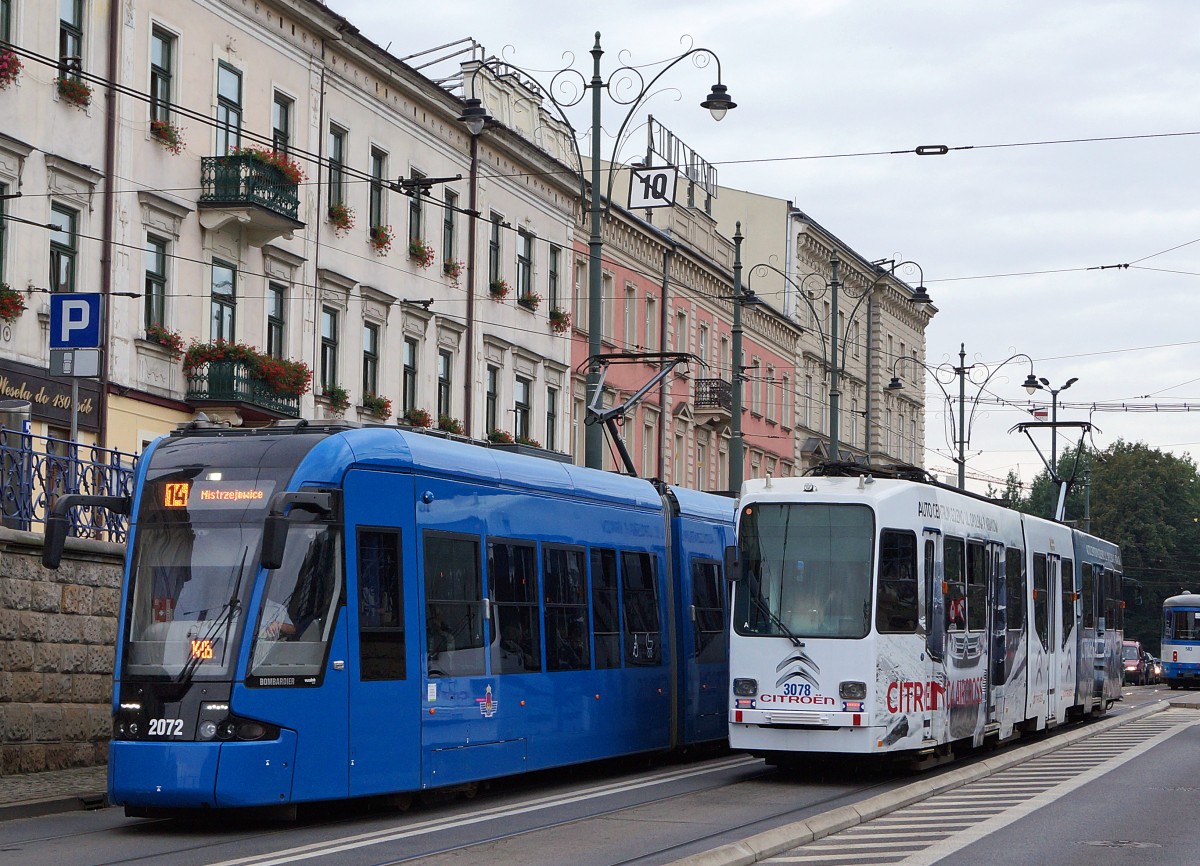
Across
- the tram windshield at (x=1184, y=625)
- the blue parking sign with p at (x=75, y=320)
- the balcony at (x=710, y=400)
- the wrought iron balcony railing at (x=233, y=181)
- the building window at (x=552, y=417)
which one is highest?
the wrought iron balcony railing at (x=233, y=181)

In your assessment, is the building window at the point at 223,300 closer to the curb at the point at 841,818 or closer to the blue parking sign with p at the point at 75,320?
the blue parking sign with p at the point at 75,320

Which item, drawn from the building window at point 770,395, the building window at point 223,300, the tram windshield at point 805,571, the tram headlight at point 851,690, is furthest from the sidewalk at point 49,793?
the building window at point 770,395

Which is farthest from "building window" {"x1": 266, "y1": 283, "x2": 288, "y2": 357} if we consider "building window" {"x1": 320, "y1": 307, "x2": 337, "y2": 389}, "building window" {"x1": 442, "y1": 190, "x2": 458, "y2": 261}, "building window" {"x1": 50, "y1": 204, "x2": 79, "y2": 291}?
"building window" {"x1": 442, "y1": 190, "x2": 458, "y2": 261}

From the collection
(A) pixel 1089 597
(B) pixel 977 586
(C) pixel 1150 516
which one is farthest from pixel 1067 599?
(C) pixel 1150 516

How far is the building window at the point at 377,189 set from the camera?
114ft

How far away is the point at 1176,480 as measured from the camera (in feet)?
308

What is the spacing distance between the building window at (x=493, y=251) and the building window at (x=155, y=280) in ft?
39.7

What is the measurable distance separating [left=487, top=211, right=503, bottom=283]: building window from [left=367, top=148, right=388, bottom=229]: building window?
15.2ft

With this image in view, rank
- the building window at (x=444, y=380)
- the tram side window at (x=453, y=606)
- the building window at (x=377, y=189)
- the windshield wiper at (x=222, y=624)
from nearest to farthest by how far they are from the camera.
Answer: the windshield wiper at (x=222, y=624) → the tram side window at (x=453, y=606) → the building window at (x=377, y=189) → the building window at (x=444, y=380)

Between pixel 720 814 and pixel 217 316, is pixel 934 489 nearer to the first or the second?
pixel 720 814

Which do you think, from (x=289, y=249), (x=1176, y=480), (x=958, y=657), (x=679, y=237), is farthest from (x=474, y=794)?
(x=1176, y=480)

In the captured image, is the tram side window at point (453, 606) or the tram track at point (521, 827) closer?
the tram track at point (521, 827)

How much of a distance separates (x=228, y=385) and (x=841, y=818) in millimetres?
16703

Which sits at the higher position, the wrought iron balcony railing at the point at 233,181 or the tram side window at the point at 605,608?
the wrought iron balcony railing at the point at 233,181
